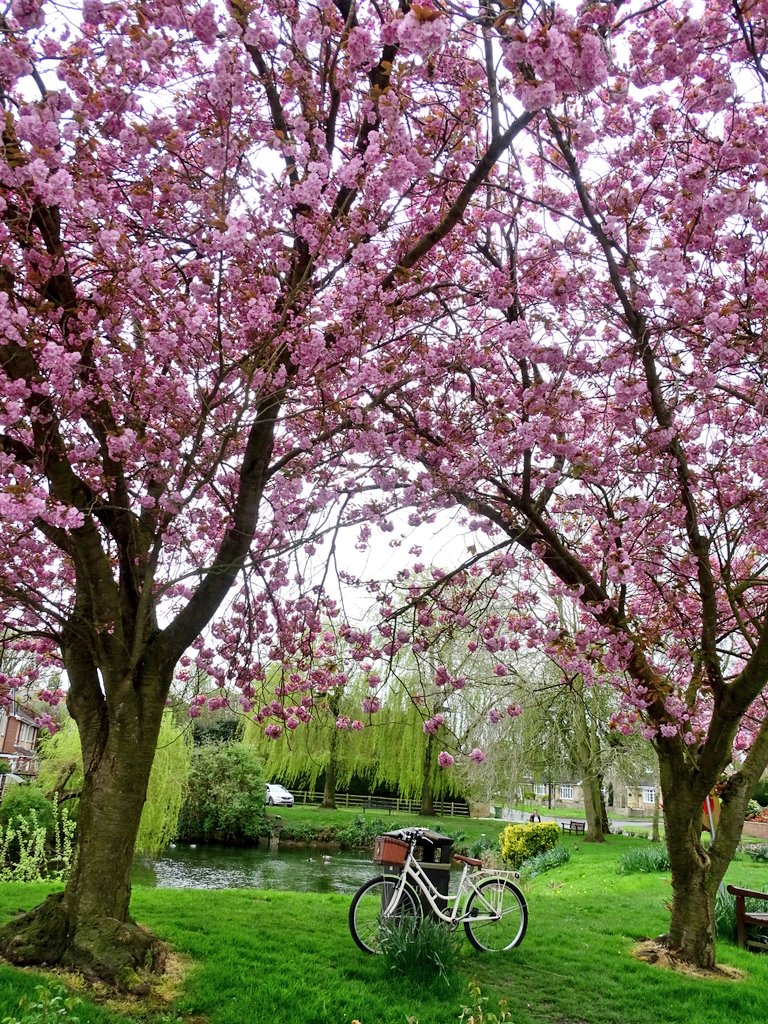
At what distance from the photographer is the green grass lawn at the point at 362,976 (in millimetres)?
4129

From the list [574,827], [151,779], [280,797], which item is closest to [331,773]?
[280,797]

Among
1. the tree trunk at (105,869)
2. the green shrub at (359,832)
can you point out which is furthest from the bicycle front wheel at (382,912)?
the green shrub at (359,832)

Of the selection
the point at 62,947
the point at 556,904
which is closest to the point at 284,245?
the point at 62,947

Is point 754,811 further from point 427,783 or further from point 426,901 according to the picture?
point 426,901

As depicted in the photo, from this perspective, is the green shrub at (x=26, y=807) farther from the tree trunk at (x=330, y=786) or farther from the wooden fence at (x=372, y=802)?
the wooden fence at (x=372, y=802)

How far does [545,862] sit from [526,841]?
1.28 metres

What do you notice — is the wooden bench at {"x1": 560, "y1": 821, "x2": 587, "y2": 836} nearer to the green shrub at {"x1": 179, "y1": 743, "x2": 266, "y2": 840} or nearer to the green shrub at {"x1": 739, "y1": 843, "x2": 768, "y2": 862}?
the green shrub at {"x1": 739, "y1": 843, "x2": 768, "y2": 862}

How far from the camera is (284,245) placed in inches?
186

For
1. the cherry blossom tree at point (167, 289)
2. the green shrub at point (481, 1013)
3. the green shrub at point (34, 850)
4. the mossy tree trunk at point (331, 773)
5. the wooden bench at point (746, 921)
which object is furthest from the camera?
the mossy tree trunk at point (331, 773)

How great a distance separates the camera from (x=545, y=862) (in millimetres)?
14477

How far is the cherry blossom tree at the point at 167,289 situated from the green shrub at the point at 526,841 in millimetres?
12513

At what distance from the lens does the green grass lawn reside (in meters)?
4.13

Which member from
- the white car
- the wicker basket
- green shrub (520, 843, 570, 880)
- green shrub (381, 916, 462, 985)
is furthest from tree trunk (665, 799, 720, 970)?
the white car

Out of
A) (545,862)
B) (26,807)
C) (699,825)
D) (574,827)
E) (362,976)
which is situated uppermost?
(699,825)
